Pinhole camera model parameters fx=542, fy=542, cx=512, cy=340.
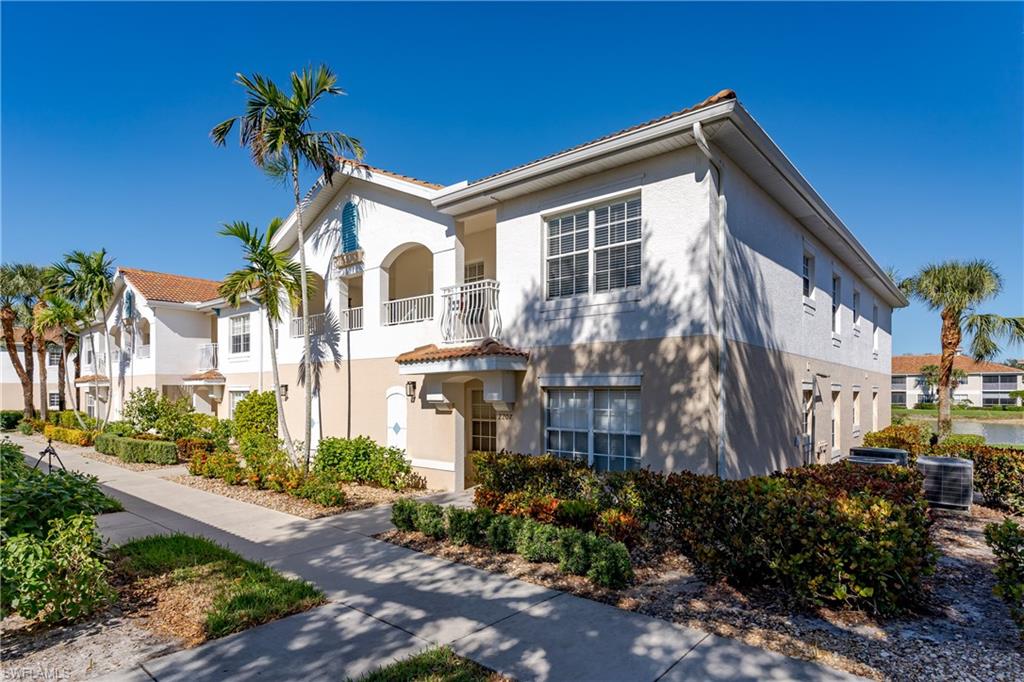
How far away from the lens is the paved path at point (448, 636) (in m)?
4.75

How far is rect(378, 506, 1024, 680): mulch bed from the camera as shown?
4.79m

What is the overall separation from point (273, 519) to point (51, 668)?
231 inches

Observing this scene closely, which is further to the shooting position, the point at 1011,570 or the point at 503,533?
the point at 503,533

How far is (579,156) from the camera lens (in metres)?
9.77

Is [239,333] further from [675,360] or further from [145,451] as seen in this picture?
[675,360]

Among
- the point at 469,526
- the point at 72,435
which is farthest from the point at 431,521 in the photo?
the point at 72,435

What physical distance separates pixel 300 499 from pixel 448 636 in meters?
7.98

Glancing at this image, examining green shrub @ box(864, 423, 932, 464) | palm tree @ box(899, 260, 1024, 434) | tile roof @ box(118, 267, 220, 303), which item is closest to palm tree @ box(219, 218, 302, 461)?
tile roof @ box(118, 267, 220, 303)

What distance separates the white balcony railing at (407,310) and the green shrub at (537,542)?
290 inches

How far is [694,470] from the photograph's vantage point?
28.8 ft

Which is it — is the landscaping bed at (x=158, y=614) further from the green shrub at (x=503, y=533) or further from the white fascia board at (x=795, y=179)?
the white fascia board at (x=795, y=179)

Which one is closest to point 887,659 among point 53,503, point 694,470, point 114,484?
point 694,470

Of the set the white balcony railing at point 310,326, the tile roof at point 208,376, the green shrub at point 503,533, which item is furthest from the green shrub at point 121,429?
the green shrub at point 503,533

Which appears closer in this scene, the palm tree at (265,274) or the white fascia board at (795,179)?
the white fascia board at (795,179)
